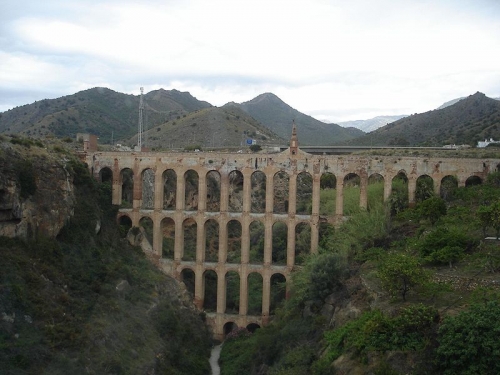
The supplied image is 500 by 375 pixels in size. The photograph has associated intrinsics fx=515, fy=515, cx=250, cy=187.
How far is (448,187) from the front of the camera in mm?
39312

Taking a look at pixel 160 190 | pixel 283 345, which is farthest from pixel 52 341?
pixel 160 190

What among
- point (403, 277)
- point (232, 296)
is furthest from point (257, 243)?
point (403, 277)

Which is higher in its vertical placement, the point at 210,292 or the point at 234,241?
the point at 234,241

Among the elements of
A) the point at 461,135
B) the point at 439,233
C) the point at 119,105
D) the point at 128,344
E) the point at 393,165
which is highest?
the point at 119,105

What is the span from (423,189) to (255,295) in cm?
1755

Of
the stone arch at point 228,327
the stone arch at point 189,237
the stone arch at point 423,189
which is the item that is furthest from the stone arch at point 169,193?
the stone arch at point 423,189

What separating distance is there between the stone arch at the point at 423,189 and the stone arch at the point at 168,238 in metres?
21.7

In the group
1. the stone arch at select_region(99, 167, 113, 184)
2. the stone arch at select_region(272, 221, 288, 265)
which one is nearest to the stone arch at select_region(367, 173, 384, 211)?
the stone arch at select_region(272, 221, 288, 265)

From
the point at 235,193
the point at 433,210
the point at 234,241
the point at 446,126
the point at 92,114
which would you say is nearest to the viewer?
the point at 433,210

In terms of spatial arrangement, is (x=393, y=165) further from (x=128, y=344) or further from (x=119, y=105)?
(x=119, y=105)

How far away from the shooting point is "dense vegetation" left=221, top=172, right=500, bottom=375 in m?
17.4

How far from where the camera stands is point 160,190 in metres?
42.5

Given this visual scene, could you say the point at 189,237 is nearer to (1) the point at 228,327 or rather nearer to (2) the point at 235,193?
(2) the point at 235,193

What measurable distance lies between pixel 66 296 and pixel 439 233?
21.5 m
